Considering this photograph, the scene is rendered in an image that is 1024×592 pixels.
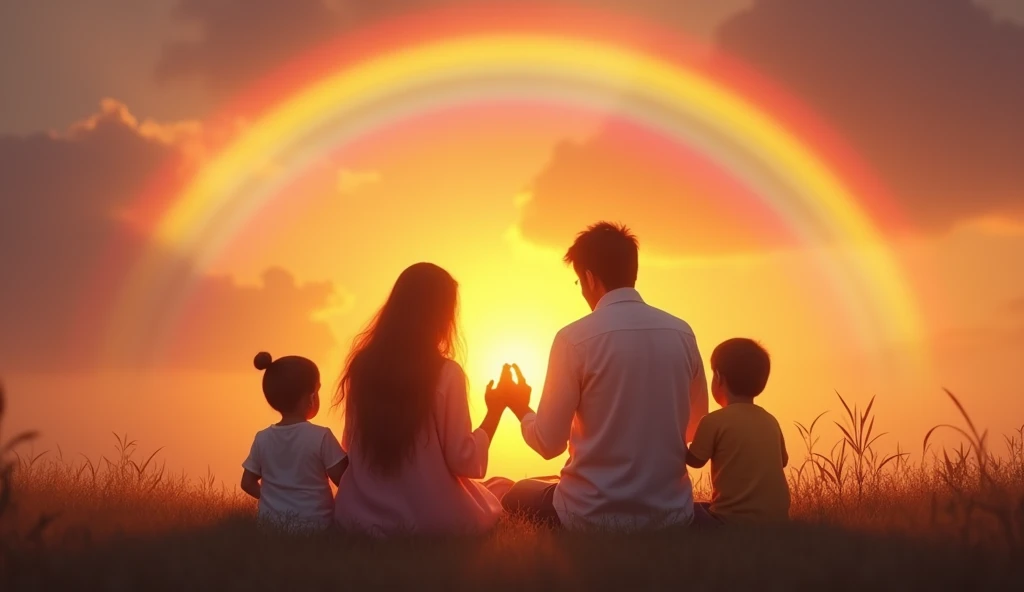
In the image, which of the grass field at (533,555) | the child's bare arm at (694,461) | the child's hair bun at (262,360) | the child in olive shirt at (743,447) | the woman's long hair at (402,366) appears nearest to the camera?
the grass field at (533,555)

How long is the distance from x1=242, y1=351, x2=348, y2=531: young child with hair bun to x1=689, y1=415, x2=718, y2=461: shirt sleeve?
2.57 m

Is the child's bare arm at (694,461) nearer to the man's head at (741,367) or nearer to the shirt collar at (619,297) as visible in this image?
the man's head at (741,367)

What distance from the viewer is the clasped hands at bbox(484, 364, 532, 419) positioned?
673 centimetres

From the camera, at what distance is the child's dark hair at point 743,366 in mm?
6543

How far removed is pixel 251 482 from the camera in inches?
279

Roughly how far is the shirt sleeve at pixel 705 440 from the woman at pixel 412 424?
1466 millimetres

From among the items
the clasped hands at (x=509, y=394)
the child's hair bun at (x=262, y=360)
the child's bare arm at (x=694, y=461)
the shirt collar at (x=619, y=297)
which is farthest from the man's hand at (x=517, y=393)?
the child's hair bun at (x=262, y=360)

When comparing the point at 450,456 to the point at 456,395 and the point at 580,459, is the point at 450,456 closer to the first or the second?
the point at 456,395

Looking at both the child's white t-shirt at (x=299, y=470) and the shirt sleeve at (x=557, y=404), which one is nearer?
the shirt sleeve at (x=557, y=404)

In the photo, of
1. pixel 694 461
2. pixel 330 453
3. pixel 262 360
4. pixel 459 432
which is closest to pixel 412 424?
pixel 459 432

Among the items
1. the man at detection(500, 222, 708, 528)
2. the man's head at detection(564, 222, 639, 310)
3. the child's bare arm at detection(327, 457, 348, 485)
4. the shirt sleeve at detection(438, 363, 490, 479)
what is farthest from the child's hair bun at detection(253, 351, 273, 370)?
the man's head at detection(564, 222, 639, 310)

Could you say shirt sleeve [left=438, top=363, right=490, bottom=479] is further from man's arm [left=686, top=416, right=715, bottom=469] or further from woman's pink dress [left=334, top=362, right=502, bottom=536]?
man's arm [left=686, top=416, right=715, bottom=469]

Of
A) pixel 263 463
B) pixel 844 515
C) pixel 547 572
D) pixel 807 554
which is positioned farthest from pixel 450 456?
pixel 844 515

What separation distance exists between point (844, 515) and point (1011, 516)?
2317 mm
